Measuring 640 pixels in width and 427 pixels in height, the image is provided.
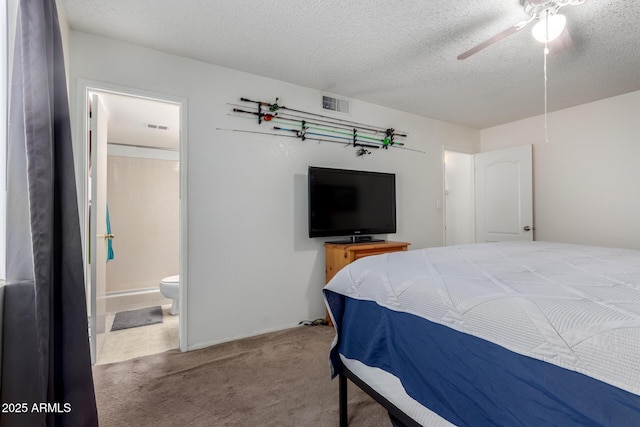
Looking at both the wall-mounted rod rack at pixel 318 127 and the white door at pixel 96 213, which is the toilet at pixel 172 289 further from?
the wall-mounted rod rack at pixel 318 127

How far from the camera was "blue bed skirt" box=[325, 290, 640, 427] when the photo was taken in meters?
0.71

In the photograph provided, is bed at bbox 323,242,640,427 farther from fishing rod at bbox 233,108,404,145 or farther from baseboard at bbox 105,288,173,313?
baseboard at bbox 105,288,173,313

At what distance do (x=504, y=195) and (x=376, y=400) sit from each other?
3.87 m

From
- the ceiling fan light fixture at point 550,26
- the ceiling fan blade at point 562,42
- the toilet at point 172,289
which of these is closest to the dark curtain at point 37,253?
the toilet at point 172,289

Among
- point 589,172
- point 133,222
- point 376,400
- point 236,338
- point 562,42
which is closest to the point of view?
point 376,400

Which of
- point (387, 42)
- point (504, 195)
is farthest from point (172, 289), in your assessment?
point (504, 195)

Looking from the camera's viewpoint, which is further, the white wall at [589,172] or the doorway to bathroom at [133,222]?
the white wall at [589,172]

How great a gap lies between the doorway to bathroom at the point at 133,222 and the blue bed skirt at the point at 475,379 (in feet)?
6.08

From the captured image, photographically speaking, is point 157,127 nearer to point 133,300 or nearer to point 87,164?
point 87,164

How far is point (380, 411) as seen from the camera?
5.57ft

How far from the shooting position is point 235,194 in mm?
2773

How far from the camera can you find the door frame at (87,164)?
2.21 meters

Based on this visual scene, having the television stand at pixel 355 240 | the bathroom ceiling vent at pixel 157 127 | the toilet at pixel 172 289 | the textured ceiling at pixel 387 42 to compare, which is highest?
the textured ceiling at pixel 387 42

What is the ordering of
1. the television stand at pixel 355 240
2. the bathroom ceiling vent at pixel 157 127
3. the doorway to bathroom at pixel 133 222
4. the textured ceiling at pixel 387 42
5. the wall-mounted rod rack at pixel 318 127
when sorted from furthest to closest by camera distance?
the bathroom ceiling vent at pixel 157 127
the television stand at pixel 355 240
the wall-mounted rod rack at pixel 318 127
the doorway to bathroom at pixel 133 222
the textured ceiling at pixel 387 42
